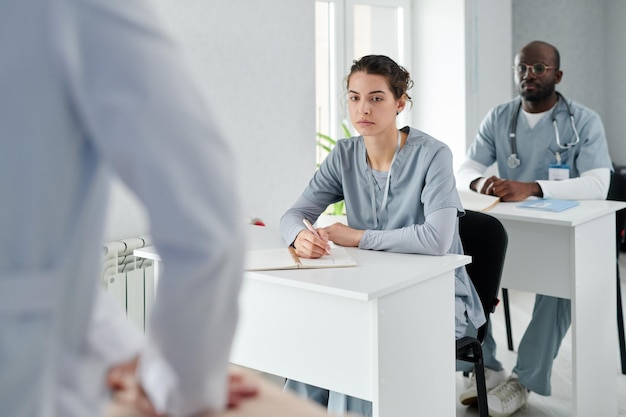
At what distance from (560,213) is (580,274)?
0.76ft

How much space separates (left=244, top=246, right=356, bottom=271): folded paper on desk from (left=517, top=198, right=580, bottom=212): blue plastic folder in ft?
3.23

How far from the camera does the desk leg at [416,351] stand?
6.08ft

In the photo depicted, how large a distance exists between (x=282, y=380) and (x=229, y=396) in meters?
2.59

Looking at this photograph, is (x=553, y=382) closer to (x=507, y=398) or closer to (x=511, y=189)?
(x=507, y=398)

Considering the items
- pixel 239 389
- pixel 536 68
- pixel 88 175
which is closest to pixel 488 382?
pixel 536 68

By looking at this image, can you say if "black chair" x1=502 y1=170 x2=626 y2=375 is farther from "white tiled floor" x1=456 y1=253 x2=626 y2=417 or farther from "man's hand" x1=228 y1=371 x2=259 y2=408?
"man's hand" x1=228 y1=371 x2=259 y2=408

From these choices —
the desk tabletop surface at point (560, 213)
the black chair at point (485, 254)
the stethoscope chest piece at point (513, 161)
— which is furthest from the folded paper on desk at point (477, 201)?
the stethoscope chest piece at point (513, 161)

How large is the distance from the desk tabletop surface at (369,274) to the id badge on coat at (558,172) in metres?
1.33

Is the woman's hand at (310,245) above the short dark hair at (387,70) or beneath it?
beneath

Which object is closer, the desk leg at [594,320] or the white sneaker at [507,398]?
the desk leg at [594,320]

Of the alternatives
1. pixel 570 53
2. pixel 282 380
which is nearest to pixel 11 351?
pixel 282 380

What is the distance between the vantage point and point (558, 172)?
131 inches

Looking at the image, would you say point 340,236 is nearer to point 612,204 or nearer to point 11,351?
point 612,204

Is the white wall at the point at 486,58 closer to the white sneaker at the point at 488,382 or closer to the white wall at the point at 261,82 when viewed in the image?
the white wall at the point at 261,82
